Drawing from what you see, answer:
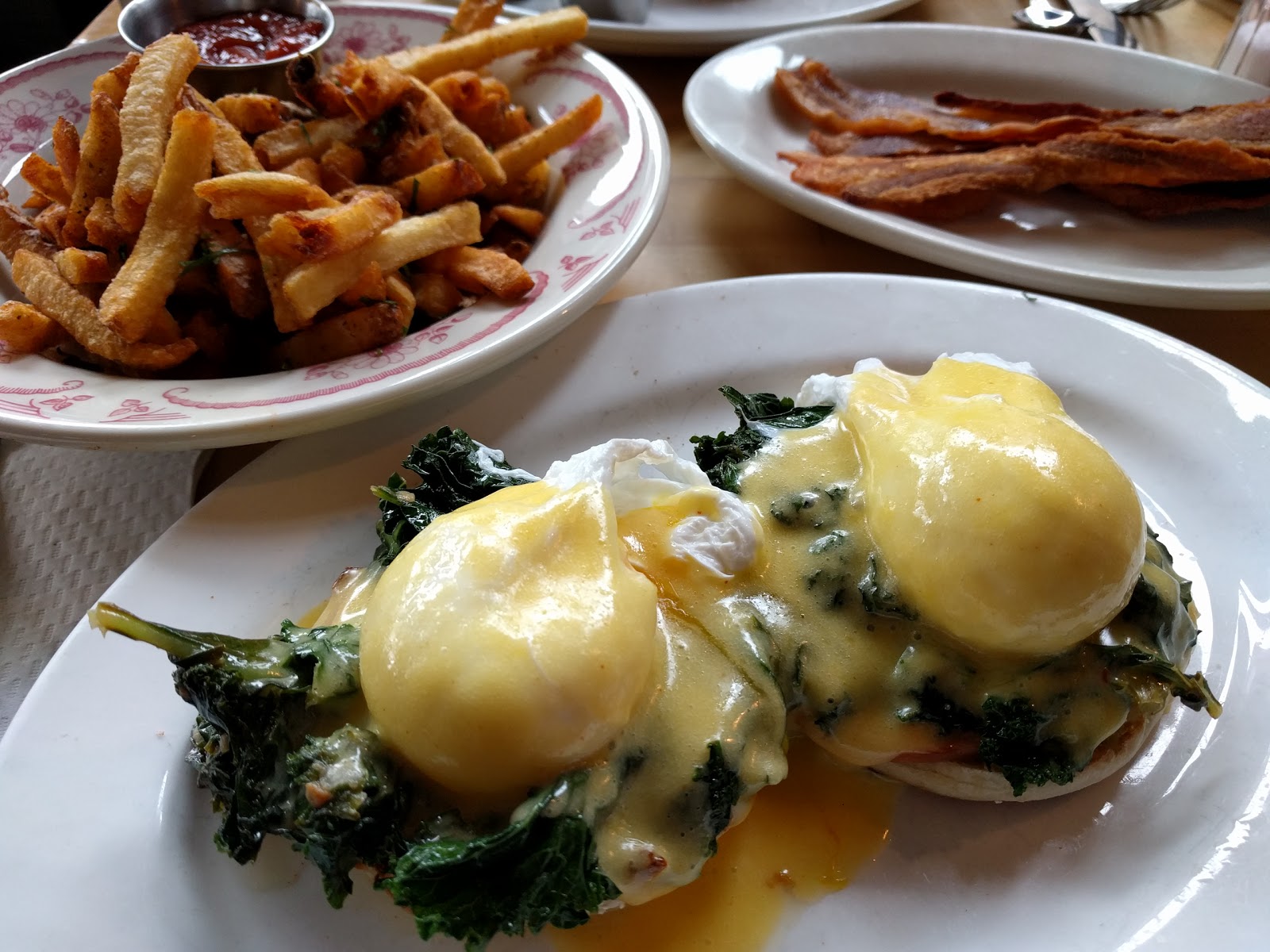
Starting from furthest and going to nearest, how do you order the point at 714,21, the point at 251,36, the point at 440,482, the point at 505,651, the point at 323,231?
the point at 714,21
the point at 251,36
the point at 323,231
the point at 440,482
the point at 505,651

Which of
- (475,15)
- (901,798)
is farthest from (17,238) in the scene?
(901,798)

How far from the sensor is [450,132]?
2375 mm

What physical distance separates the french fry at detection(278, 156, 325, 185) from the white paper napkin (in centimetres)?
72

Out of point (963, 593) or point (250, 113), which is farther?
point (250, 113)

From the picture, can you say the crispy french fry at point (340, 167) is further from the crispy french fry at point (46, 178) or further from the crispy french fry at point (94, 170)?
the crispy french fry at point (46, 178)

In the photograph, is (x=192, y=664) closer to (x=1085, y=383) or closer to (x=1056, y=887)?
(x=1056, y=887)

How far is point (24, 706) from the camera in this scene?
4.73 feet

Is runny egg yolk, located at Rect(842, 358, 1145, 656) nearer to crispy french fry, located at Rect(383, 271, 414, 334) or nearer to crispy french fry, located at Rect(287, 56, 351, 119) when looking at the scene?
crispy french fry, located at Rect(383, 271, 414, 334)

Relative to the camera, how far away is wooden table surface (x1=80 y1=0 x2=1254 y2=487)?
242 cm

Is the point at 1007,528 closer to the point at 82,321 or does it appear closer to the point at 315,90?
the point at 82,321

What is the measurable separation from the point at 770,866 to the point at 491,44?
2.41m

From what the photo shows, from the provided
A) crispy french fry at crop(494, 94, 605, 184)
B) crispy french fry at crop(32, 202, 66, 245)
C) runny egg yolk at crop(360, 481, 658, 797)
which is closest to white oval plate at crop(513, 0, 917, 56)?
crispy french fry at crop(494, 94, 605, 184)

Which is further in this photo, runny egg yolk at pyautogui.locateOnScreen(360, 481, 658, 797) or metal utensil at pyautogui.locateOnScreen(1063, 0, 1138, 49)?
metal utensil at pyautogui.locateOnScreen(1063, 0, 1138, 49)

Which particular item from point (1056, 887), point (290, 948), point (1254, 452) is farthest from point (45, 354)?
point (1254, 452)
